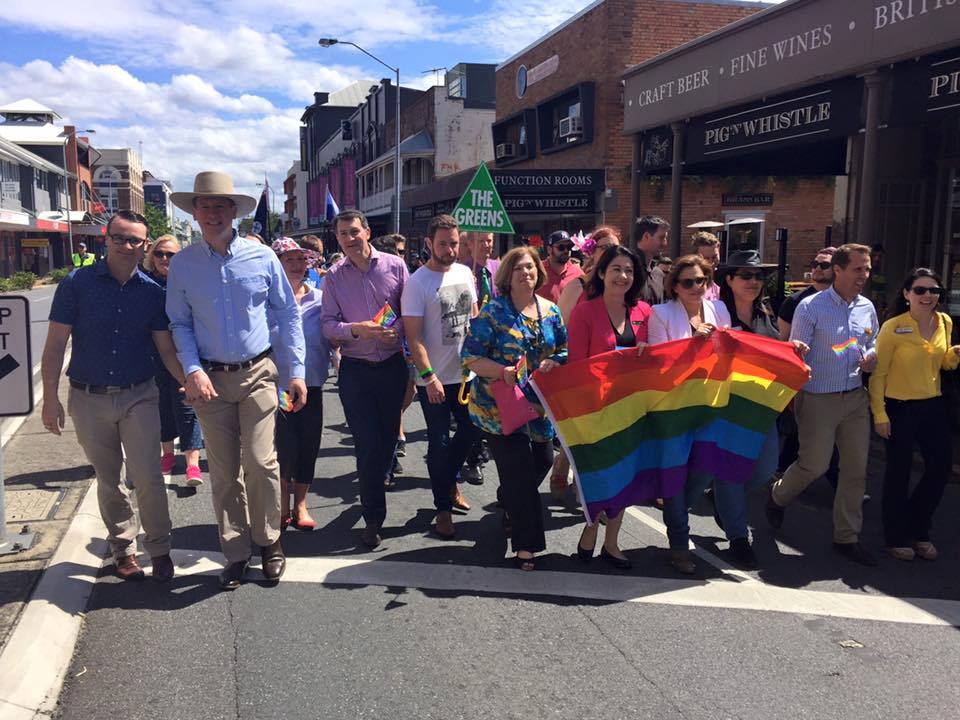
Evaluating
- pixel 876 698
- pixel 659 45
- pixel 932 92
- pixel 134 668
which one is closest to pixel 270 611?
pixel 134 668

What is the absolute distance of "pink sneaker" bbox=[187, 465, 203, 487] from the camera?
6473mm

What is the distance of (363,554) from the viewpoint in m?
5.05

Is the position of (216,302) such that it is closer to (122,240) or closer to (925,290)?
(122,240)

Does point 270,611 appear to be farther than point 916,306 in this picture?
No

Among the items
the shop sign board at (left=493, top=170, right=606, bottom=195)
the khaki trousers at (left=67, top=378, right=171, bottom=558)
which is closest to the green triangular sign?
the khaki trousers at (left=67, top=378, right=171, bottom=558)

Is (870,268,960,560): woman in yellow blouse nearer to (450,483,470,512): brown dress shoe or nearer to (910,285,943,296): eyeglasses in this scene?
(910,285,943,296): eyeglasses

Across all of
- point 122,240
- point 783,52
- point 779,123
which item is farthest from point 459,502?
point 783,52

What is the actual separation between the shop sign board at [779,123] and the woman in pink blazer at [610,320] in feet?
17.5

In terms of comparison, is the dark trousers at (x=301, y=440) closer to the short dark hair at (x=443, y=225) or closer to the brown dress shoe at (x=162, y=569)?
the brown dress shoe at (x=162, y=569)

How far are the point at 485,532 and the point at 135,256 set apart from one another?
2774 millimetres

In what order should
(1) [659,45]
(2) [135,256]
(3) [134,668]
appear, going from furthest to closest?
(1) [659,45], (2) [135,256], (3) [134,668]

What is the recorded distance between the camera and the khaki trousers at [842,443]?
16.6 feet

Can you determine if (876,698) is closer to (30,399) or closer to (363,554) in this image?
(363,554)

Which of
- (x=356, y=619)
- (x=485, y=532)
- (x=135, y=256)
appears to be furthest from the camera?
(x=485, y=532)
